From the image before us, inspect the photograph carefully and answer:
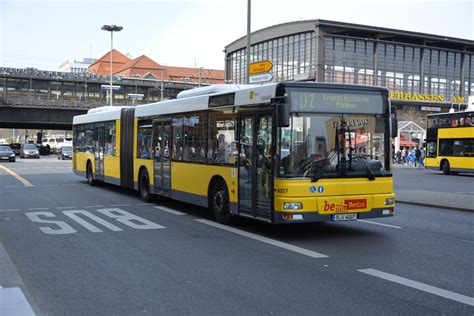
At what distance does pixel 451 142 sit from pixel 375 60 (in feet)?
138

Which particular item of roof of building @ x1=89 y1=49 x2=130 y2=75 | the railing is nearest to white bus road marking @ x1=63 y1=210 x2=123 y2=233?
the railing

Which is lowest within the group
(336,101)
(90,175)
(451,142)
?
(90,175)

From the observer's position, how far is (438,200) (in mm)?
16016

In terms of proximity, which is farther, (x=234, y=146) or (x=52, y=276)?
(x=234, y=146)

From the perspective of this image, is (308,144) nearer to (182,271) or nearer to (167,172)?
(182,271)

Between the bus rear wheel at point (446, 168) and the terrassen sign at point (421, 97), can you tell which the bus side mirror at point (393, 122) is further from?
the terrassen sign at point (421, 97)

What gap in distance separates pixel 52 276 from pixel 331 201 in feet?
15.9

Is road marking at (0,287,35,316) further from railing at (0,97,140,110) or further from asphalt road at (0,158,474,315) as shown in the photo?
railing at (0,97,140,110)

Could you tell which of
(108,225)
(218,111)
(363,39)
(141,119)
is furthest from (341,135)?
(363,39)

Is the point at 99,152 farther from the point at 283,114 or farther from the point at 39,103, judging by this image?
the point at 39,103

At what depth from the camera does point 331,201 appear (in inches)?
372

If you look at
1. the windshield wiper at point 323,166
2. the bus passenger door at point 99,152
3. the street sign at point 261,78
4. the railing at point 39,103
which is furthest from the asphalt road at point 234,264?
the railing at point 39,103

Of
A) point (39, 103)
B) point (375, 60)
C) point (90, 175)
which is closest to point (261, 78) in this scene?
point (90, 175)

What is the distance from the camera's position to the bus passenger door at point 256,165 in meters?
9.56
